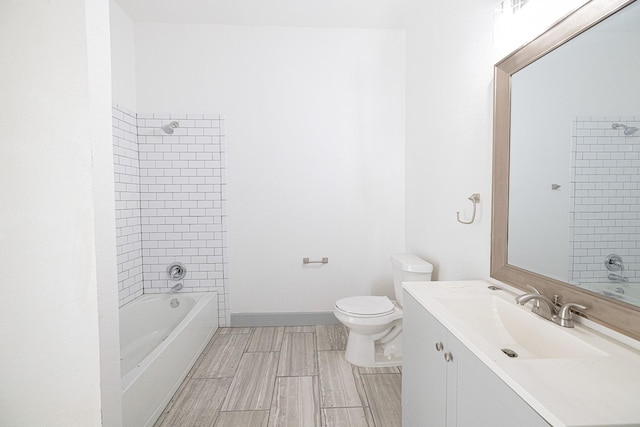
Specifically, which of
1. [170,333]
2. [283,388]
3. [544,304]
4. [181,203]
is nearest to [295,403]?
[283,388]

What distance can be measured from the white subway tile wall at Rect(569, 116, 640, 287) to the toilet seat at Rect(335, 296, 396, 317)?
3.94ft

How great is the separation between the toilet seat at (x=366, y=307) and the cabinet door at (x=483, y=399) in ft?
3.44

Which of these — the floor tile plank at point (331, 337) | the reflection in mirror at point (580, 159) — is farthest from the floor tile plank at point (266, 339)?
the reflection in mirror at point (580, 159)

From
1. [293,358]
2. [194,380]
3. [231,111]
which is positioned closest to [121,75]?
[231,111]

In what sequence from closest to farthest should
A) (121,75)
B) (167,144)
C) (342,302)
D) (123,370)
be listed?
(123,370)
(342,302)
(121,75)
(167,144)

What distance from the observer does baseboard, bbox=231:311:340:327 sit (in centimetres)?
272

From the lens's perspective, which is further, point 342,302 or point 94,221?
point 342,302

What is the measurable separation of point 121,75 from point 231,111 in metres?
0.85

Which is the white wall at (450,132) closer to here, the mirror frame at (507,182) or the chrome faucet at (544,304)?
the mirror frame at (507,182)

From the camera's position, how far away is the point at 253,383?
191 cm

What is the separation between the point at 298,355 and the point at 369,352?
0.54m

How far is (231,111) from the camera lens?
2.62 metres

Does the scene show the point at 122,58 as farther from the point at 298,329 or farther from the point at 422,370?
the point at 422,370

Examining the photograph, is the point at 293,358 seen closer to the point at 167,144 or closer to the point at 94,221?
the point at 94,221
